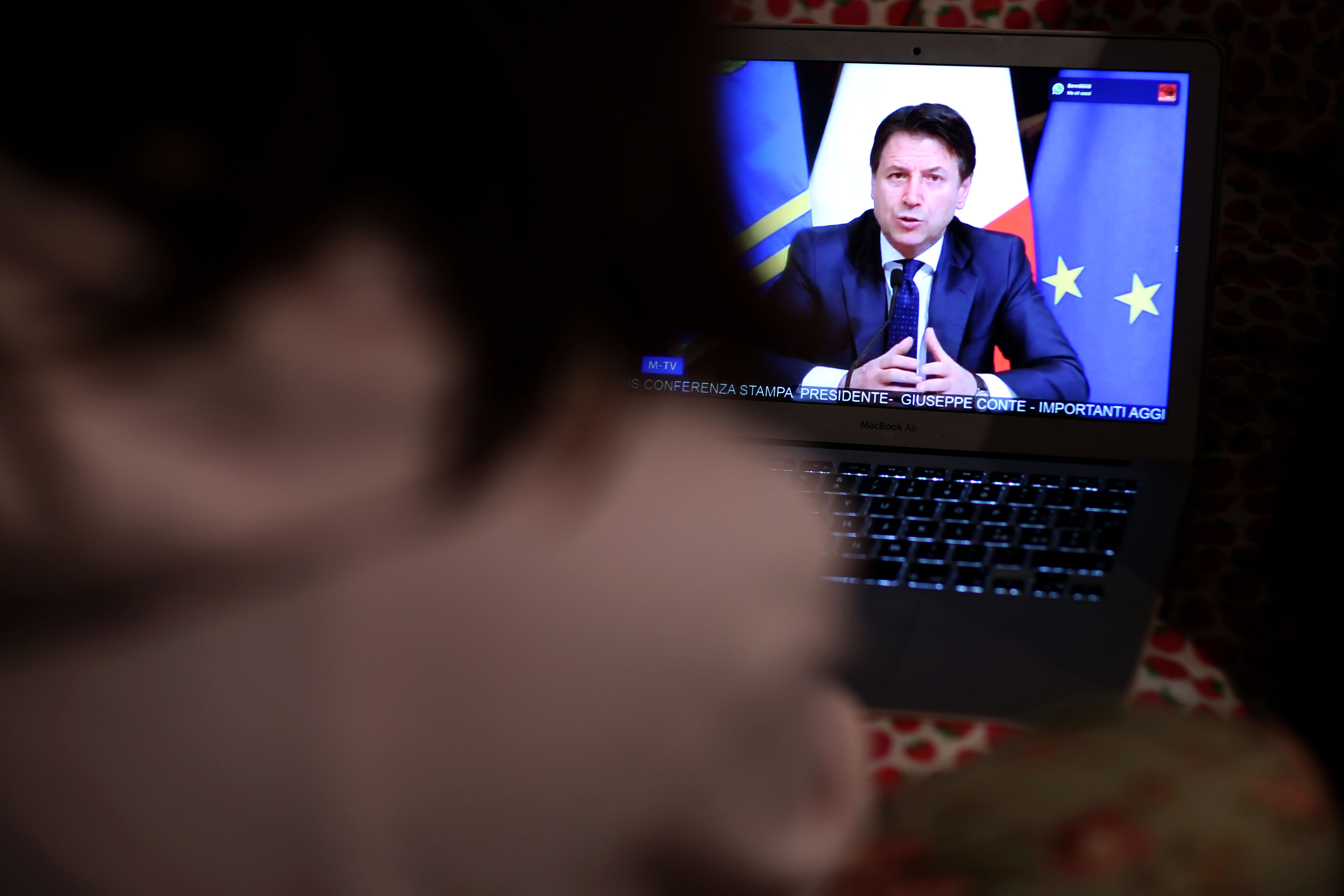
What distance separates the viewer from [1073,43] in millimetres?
778

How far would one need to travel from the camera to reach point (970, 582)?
2.10 feet

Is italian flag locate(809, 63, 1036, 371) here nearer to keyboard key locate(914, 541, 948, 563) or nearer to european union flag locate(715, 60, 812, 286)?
european union flag locate(715, 60, 812, 286)

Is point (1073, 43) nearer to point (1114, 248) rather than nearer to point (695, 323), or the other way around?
point (1114, 248)

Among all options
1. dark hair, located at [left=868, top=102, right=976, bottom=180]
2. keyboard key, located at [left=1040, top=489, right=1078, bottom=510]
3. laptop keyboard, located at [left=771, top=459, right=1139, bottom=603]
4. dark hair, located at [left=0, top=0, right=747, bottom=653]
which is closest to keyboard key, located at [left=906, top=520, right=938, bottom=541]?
laptop keyboard, located at [left=771, top=459, right=1139, bottom=603]

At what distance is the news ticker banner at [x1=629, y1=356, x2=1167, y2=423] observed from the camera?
0.79 metres

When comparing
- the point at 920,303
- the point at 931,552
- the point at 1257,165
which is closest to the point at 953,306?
the point at 920,303

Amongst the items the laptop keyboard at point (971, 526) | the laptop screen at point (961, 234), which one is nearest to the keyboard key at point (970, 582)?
the laptop keyboard at point (971, 526)

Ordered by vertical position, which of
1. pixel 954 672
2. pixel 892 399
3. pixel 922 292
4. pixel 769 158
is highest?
pixel 769 158

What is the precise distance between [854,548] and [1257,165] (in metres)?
0.78

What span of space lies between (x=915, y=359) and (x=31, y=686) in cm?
72

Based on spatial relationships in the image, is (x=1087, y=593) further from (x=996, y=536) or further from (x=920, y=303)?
(x=920, y=303)

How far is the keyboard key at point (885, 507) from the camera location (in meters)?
0.73

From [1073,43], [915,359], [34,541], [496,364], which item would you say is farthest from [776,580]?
[1073,43]

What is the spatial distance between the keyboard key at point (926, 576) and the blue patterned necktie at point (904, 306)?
250mm
